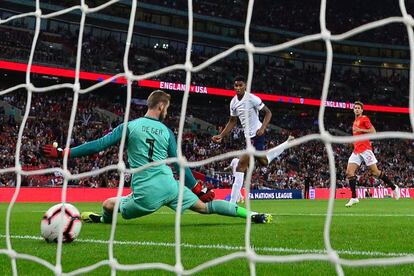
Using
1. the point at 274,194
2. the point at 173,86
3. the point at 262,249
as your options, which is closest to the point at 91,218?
the point at 262,249

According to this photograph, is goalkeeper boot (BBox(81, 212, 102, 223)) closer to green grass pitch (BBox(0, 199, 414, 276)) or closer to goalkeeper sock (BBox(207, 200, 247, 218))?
green grass pitch (BBox(0, 199, 414, 276))

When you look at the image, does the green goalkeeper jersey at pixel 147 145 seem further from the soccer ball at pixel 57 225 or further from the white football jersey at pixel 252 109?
the white football jersey at pixel 252 109

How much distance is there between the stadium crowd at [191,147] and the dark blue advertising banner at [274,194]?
94 cm

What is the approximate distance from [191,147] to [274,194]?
7.20 m

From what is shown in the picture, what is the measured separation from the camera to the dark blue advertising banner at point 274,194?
73.8 ft

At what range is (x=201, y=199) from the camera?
569 cm

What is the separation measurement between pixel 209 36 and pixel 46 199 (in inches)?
948

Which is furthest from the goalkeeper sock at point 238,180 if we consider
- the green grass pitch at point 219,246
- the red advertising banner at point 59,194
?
the red advertising banner at point 59,194

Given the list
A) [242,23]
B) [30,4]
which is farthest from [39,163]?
[242,23]

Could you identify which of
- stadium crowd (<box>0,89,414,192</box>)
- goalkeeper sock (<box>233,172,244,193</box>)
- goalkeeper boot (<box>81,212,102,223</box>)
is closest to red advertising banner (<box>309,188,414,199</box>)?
stadium crowd (<box>0,89,414,192</box>)

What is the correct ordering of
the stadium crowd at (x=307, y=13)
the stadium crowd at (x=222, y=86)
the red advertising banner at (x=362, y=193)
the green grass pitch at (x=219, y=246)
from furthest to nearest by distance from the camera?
the stadium crowd at (x=307, y=13), the stadium crowd at (x=222, y=86), the red advertising banner at (x=362, y=193), the green grass pitch at (x=219, y=246)

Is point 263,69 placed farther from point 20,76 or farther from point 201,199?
point 201,199

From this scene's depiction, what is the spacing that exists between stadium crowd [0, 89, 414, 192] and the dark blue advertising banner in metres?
0.94

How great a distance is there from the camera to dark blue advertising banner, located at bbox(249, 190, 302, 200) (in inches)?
885
